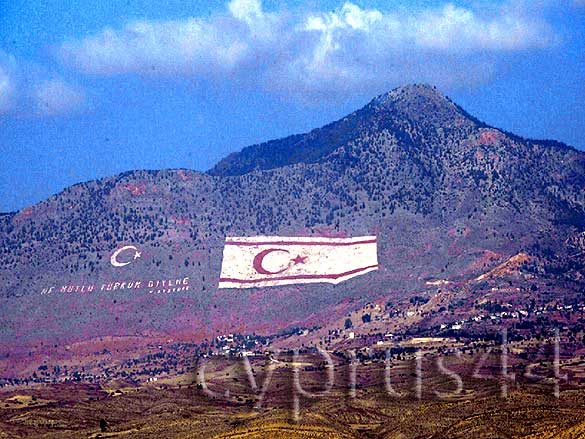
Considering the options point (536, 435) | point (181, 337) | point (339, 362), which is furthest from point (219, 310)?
point (536, 435)

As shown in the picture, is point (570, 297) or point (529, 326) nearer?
point (529, 326)

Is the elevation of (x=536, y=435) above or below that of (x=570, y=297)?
below

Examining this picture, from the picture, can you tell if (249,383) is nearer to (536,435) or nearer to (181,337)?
(181,337)

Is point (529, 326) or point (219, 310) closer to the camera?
point (529, 326)

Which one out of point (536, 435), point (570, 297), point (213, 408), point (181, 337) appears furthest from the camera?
point (181, 337)

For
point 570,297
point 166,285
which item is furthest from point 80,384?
point 570,297

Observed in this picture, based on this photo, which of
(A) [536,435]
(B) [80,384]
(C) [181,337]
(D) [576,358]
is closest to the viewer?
(A) [536,435]

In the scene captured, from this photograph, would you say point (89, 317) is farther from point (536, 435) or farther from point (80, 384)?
point (536, 435)

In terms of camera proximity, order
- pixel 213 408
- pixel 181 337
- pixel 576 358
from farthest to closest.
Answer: pixel 181 337, pixel 576 358, pixel 213 408

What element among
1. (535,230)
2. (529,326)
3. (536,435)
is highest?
(535,230)
